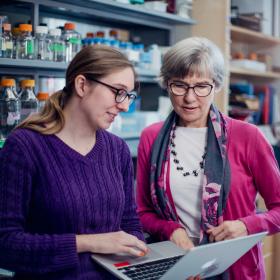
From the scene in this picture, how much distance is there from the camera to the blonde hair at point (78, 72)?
4.25 feet

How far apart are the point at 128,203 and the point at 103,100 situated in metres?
0.33

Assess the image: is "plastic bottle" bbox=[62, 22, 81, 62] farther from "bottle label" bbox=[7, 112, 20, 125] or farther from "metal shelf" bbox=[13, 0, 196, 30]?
"bottle label" bbox=[7, 112, 20, 125]

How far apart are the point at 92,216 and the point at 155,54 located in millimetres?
1569

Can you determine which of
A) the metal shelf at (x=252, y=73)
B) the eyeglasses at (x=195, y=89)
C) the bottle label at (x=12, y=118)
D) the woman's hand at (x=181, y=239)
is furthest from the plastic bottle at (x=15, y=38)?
the metal shelf at (x=252, y=73)

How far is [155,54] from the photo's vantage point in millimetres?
2695

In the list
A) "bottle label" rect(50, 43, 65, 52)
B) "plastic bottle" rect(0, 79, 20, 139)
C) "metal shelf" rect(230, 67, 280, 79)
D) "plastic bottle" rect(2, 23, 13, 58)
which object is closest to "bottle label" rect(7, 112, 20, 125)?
"plastic bottle" rect(0, 79, 20, 139)

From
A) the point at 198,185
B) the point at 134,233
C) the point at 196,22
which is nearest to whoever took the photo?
the point at 134,233

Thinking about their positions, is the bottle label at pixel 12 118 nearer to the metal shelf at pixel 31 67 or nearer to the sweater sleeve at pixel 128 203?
the metal shelf at pixel 31 67

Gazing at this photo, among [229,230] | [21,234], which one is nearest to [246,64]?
[229,230]

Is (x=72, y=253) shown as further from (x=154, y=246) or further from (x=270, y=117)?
(x=270, y=117)

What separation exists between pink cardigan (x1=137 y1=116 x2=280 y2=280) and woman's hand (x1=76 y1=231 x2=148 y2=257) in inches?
10.5

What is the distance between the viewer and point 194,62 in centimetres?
152

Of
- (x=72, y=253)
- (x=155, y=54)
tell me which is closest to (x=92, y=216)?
(x=72, y=253)

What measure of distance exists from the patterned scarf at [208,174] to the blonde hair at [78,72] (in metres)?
0.39
